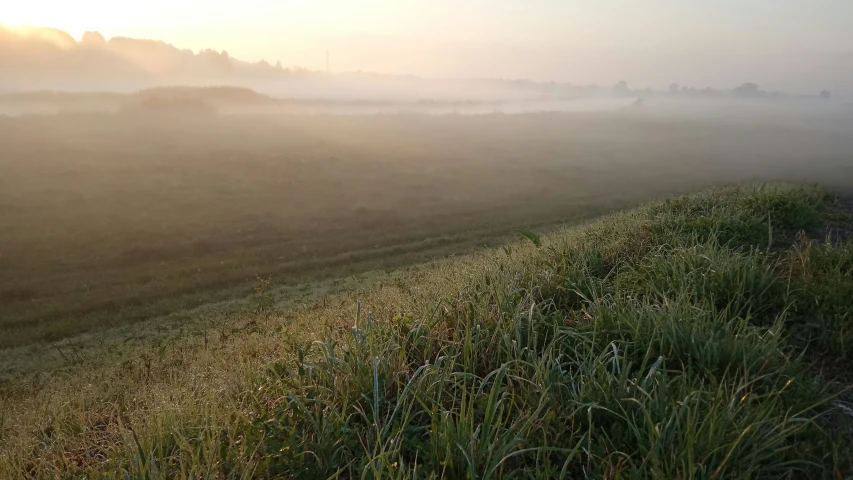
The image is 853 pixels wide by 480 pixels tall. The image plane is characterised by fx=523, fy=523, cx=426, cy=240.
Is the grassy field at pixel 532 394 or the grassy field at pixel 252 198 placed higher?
the grassy field at pixel 532 394

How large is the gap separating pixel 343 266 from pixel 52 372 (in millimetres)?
16761

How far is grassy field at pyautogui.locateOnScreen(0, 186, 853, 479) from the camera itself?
3732 mm

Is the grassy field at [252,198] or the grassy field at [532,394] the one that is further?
the grassy field at [252,198]

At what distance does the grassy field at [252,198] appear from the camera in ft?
89.6

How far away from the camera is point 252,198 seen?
185 feet

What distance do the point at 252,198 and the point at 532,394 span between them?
55880 mm

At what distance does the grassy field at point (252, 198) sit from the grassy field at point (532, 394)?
1794 centimetres

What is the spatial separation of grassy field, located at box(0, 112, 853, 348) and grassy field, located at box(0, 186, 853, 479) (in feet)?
58.9

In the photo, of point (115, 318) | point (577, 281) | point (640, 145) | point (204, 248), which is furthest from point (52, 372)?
point (640, 145)

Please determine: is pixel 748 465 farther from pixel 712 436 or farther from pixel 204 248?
pixel 204 248

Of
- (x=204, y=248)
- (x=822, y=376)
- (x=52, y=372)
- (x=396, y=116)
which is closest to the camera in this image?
(x=822, y=376)

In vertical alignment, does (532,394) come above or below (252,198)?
above

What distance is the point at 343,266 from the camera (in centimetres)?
2866

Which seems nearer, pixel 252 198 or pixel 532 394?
pixel 532 394
